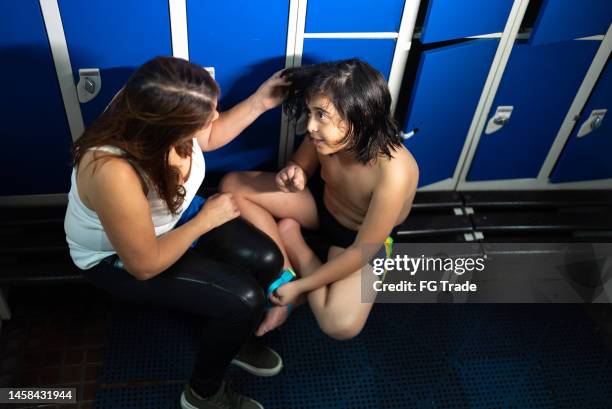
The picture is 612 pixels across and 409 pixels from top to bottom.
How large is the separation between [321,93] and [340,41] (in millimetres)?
437

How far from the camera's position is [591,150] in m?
2.68

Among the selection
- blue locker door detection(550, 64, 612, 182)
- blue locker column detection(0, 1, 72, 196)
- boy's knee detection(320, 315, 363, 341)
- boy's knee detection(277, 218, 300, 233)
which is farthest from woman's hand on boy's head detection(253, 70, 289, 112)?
blue locker door detection(550, 64, 612, 182)

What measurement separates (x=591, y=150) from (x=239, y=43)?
1776 millimetres

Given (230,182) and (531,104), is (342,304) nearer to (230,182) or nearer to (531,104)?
(230,182)

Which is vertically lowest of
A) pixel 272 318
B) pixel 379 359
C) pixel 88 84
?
pixel 379 359

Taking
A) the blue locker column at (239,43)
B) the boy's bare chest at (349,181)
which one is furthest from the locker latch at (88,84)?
the boy's bare chest at (349,181)

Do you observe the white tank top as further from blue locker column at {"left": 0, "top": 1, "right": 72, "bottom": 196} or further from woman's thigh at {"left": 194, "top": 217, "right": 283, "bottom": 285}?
blue locker column at {"left": 0, "top": 1, "right": 72, "bottom": 196}

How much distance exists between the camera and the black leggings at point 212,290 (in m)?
1.81

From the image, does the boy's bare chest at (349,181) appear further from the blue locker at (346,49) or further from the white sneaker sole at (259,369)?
the white sneaker sole at (259,369)

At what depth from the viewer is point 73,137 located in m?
2.20

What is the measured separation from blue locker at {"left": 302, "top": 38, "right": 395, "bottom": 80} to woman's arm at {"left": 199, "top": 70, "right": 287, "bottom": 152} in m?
0.17

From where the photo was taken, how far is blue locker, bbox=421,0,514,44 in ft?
6.61

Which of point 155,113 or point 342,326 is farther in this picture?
point 342,326

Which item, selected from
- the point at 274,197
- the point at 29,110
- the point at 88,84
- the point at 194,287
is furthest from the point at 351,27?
the point at 29,110
